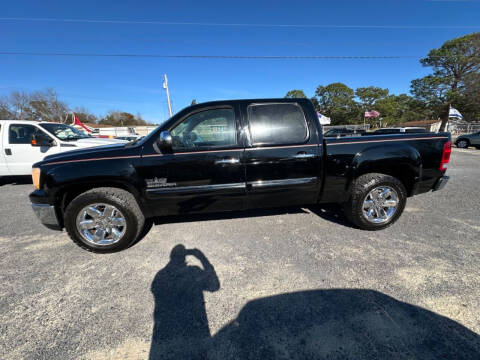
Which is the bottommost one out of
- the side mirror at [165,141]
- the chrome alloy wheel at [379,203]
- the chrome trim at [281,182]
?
the chrome alloy wheel at [379,203]

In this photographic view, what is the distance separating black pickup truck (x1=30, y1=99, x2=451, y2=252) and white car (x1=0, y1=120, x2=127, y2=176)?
367 centimetres

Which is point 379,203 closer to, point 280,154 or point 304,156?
point 304,156

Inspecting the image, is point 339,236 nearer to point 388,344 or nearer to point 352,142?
point 352,142

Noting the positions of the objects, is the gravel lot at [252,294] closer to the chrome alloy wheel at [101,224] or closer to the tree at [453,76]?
the chrome alloy wheel at [101,224]

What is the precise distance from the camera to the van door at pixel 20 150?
5399mm

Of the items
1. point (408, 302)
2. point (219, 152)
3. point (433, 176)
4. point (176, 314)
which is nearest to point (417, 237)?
point (433, 176)

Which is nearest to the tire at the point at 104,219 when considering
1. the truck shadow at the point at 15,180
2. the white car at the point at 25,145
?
the white car at the point at 25,145

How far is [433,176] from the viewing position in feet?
9.77

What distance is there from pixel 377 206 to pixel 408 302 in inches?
57.8

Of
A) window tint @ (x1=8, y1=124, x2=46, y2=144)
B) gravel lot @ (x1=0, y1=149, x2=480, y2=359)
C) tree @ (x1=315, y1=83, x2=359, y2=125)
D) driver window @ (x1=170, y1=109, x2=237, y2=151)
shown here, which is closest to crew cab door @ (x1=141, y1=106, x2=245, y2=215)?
driver window @ (x1=170, y1=109, x2=237, y2=151)

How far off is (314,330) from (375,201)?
6.93 ft

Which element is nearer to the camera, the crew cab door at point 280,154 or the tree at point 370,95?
the crew cab door at point 280,154

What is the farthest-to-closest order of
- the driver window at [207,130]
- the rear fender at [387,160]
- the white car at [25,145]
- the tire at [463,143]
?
the tire at [463,143] → the white car at [25,145] → the rear fender at [387,160] → the driver window at [207,130]

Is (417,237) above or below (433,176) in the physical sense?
below
